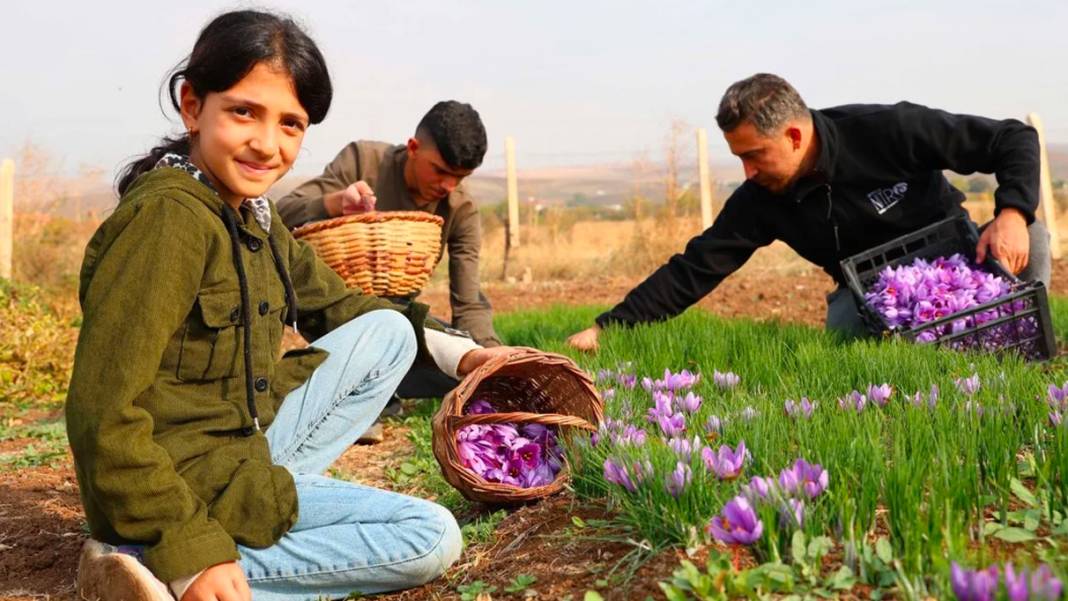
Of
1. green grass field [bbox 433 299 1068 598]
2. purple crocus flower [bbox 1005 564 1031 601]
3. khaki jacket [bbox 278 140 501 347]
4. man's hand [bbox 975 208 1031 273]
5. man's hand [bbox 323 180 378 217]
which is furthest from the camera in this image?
khaki jacket [bbox 278 140 501 347]

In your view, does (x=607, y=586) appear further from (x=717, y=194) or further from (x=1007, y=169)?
(x=717, y=194)

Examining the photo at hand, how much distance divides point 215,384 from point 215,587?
506mm

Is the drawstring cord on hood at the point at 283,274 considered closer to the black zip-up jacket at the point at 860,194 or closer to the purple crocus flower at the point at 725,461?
the purple crocus flower at the point at 725,461

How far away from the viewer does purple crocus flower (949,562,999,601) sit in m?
1.44

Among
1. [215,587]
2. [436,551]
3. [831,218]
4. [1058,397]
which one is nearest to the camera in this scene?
[215,587]

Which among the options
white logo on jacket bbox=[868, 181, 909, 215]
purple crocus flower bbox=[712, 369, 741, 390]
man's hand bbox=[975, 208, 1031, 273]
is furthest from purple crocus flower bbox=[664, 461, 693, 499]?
white logo on jacket bbox=[868, 181, 909, 215]

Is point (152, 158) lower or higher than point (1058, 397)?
higher

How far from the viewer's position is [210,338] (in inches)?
90.7

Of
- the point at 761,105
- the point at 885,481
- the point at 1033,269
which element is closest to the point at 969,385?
the point at 885,481

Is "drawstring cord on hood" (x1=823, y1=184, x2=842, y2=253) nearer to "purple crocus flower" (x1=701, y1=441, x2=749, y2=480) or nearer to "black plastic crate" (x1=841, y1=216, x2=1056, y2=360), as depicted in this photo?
"black plastic crate" (x1=841, y1=216, x2=1056, y2=360)

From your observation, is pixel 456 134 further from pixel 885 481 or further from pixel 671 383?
pixel 885 481

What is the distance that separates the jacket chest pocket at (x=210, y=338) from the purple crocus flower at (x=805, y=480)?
4.36ft

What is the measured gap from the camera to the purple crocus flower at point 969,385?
9.39 ft

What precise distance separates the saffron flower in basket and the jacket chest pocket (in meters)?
0.72
